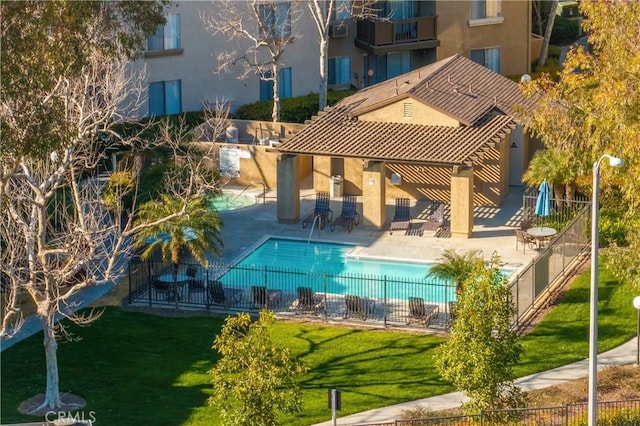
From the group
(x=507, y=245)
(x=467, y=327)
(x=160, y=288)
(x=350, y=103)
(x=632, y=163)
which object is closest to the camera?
(x=467, y=327)

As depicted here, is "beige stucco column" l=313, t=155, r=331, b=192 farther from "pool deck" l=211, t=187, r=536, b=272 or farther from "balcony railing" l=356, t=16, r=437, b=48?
"balcony railing" l=356, t=16, r=437, b=48

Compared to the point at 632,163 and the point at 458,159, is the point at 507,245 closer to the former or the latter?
the point at 458,159

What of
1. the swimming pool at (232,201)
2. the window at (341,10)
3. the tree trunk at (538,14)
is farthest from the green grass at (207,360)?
the tree trunk at (538,14)

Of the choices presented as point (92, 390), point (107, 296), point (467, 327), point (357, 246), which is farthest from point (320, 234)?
point (467, 327)

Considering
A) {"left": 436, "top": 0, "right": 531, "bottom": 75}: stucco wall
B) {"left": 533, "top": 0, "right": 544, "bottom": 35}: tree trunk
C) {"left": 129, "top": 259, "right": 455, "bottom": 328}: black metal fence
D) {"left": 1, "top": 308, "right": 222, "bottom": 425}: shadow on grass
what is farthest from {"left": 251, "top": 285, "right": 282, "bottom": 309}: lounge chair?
{"left": 533, "top": 0, "right": 544, "bottom": 35}: tree trunk

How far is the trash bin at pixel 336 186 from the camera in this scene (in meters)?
47.8

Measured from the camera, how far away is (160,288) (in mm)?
38719

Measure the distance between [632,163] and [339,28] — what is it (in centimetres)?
2701

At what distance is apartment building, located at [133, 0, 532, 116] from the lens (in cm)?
5447

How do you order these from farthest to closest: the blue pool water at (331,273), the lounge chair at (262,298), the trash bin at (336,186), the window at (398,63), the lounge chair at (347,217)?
the window at (398,63)
the trash bin at (336,186)
the lounge chair at (347,217)
the blue pool water at (331,273)
the lounge chair at (262,298)

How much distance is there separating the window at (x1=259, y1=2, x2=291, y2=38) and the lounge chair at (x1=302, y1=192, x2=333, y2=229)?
1032cm

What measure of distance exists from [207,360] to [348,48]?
Result: 90.2ft

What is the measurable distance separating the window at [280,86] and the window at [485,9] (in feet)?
27.5

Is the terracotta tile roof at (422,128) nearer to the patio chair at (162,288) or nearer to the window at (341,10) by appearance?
the patio chair at (162,288)
